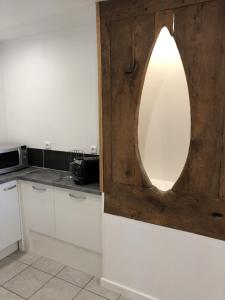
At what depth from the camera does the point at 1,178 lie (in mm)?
2363

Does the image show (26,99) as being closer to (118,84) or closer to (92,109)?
(92,109)

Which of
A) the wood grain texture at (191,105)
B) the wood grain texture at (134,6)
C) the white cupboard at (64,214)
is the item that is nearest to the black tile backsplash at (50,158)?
the white cupboard at (64,214)

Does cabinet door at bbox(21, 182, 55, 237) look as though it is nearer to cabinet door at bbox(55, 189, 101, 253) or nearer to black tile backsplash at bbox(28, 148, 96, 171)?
cabinet door at bbox(55, 189, 101, 253)

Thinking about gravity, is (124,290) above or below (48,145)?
below

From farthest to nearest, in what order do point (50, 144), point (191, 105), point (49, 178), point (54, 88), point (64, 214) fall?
point (50, 144) → point (54, 88) → point (49, 178) → point (64, 214) → point (191, 105)

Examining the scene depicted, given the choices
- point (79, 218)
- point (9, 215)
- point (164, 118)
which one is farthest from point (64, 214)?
point (164, 118)

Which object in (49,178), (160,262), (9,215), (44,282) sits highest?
(49,178)

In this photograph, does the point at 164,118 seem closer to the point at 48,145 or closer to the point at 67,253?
the point at 48,145

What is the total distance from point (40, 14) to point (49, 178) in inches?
57.4

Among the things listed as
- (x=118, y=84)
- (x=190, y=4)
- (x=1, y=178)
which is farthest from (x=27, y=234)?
(x=190, y=4)

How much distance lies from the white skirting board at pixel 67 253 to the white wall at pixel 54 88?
3.20 ft

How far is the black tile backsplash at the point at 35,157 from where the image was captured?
9.29 ft

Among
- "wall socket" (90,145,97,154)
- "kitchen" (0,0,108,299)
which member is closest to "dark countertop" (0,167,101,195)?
"kitchen" (0,0,108,299)

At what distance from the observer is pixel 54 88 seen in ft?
8.51
